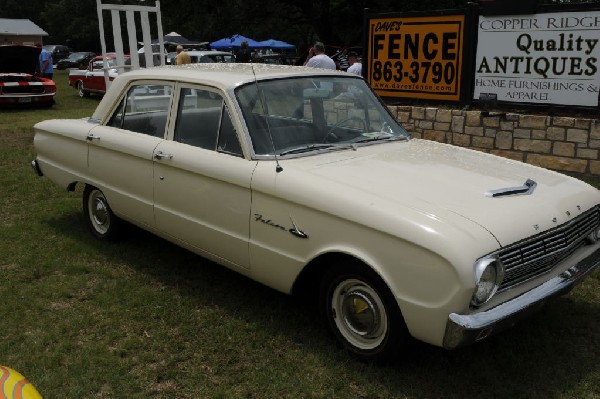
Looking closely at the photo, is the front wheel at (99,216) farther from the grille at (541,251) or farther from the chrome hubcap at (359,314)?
the grille at (541,251)

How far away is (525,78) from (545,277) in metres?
5.10

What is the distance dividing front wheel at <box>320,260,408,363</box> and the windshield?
92cm

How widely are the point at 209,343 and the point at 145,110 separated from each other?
211 cm

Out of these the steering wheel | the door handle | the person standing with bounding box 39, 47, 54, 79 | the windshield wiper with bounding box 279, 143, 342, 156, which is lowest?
the door handle

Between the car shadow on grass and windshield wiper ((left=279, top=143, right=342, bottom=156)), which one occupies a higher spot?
windshield wiper ((left=279, top=143, right=342, bottom=156))

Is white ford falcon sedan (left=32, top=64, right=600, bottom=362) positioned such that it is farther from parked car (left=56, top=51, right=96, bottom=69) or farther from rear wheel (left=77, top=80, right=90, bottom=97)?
parked car (left=56, top=51, right=96, bottom=69)

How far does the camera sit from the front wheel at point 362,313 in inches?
121

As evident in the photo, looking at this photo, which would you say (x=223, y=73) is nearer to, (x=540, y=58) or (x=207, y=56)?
(x=540, y=58)

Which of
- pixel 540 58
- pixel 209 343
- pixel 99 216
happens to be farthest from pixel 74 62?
pixel 209 343

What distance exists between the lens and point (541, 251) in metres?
3.09

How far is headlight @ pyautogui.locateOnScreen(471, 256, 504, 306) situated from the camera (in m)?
2.74

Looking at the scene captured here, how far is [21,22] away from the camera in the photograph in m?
62.4

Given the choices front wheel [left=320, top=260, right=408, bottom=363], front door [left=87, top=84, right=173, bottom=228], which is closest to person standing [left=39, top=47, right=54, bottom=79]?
front door [left=87, top=84, right=173, bottom=228]

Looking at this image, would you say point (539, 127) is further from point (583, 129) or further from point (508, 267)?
point (508, 267)
